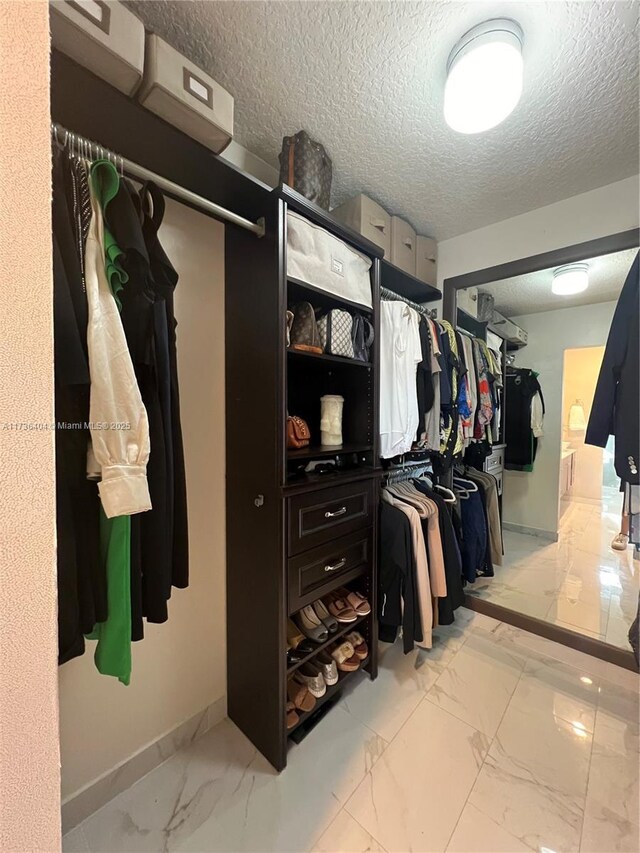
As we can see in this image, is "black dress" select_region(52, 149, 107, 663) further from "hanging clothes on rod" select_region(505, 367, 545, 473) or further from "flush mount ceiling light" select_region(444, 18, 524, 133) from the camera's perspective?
"hanging clothes on rod" select_region(505, 367, 545, 473)

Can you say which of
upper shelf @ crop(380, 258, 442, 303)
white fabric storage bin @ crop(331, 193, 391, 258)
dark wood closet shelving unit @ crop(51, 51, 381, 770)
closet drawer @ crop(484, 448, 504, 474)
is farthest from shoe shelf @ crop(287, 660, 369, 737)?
white fabric storage bin @ crop(331, 193, 391, 258)

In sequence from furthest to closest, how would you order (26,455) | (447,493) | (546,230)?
(447,493)
(546,230)
(26,455)

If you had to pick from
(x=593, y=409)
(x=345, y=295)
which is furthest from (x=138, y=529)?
(x=593, y=409)

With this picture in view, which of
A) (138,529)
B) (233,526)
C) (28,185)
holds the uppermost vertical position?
(28,185)

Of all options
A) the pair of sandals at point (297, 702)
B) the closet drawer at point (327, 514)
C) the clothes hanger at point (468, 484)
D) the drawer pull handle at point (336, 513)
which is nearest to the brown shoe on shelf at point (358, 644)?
the pair of sandals at point (297, 702)

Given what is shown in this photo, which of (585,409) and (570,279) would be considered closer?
(570,279)

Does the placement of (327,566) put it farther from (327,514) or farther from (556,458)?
(556,458)

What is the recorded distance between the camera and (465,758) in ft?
3.97

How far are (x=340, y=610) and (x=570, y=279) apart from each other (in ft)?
7.40

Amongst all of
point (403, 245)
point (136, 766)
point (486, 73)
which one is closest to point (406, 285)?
point (403, 245)

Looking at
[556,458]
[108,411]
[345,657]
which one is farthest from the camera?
[556,458]

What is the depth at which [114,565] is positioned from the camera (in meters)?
0.77

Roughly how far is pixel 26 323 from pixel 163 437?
51 centimetres

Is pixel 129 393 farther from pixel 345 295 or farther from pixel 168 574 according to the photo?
pixel 345 295
